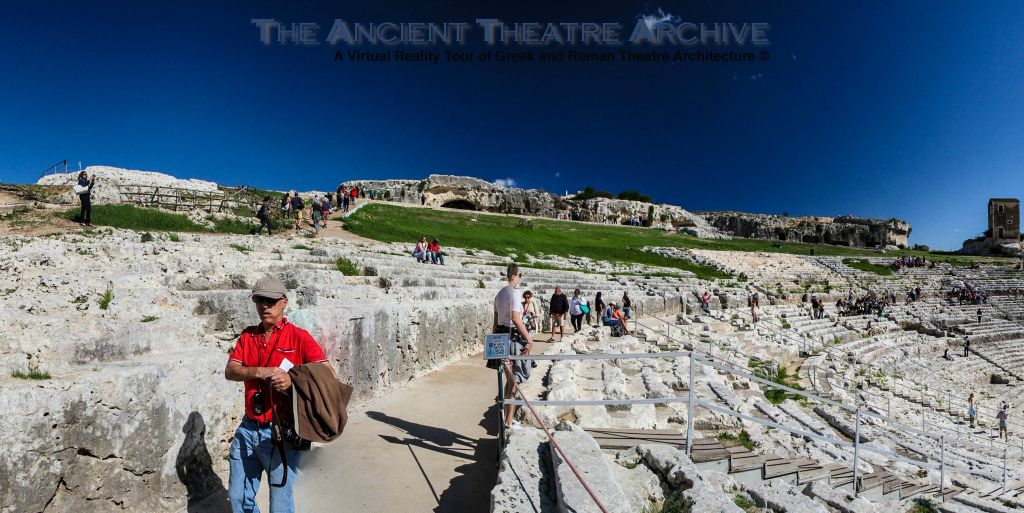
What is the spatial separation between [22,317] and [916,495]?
9831 mm

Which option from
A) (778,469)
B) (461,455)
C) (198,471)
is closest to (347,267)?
(461,455)

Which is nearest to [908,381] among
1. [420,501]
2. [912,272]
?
[420,501]

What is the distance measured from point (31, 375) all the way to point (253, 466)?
1.42 metres

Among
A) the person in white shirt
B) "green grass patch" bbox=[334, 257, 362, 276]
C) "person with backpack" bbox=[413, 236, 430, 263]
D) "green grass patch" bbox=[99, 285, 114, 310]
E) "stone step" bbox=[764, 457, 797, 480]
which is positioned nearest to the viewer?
"green grass patch" bbox=[99, 285, 114, 310]

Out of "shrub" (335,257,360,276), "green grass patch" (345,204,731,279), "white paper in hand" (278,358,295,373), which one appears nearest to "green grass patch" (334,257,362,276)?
"shrub" (335,257,360,276)

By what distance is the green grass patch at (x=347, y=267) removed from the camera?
10391 millimetres

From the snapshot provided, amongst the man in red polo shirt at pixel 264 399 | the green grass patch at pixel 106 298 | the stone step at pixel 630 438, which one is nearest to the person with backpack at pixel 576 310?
the stone step at pixel 630 438

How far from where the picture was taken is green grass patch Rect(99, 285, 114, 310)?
4230 millimetres

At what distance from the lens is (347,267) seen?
1062 centimetres

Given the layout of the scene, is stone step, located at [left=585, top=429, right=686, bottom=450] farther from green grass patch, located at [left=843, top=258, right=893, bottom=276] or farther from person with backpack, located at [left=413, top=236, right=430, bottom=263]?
green grass patch, located at [left=843, top=258, right=893, bottom=276]

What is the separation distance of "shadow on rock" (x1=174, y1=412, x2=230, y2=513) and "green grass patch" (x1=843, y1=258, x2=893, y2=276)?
47.8m

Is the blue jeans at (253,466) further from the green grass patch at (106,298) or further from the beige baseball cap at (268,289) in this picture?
the green grass patch at (106,298)

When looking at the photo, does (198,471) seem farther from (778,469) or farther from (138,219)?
(138,219)

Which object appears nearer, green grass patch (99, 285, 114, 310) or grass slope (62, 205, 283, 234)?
green grass patch (99, 285, 114, 310)
